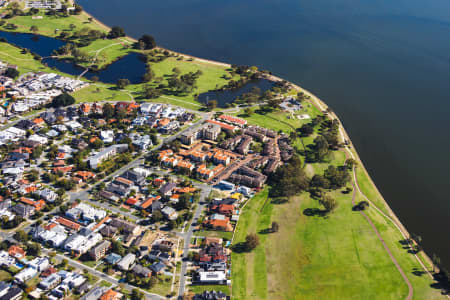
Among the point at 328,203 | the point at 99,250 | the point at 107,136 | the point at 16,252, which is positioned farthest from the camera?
the point at 107,136

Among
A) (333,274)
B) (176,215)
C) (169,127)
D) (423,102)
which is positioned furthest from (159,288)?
(423,102)

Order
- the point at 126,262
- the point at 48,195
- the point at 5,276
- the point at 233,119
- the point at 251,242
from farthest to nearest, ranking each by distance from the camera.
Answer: the point at 233,119 → the point at 48,195 → the point at 251,242 → the point at 126,262 → the point at 5,276

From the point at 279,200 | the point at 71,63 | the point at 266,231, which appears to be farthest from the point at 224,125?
the point at 71,63

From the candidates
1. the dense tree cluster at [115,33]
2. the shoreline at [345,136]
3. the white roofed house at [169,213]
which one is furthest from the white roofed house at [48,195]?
the dense tree cluster at [115,33]

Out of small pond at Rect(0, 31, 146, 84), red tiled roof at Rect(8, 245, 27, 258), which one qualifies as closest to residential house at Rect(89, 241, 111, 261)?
red tiled roof at Rect(8, 245, 27, 258)

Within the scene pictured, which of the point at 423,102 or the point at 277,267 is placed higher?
the point at 423,102

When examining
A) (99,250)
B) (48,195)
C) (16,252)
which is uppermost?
(48,195)

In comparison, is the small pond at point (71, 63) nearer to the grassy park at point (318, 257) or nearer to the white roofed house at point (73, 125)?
the white roofed house at point (73, 125)

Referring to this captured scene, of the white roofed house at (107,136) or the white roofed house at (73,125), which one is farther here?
the white roofed house at (73,125)

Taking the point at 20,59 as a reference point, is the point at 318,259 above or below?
below

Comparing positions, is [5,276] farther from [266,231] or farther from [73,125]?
[73,125]

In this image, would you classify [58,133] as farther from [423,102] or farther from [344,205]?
[423,102]
